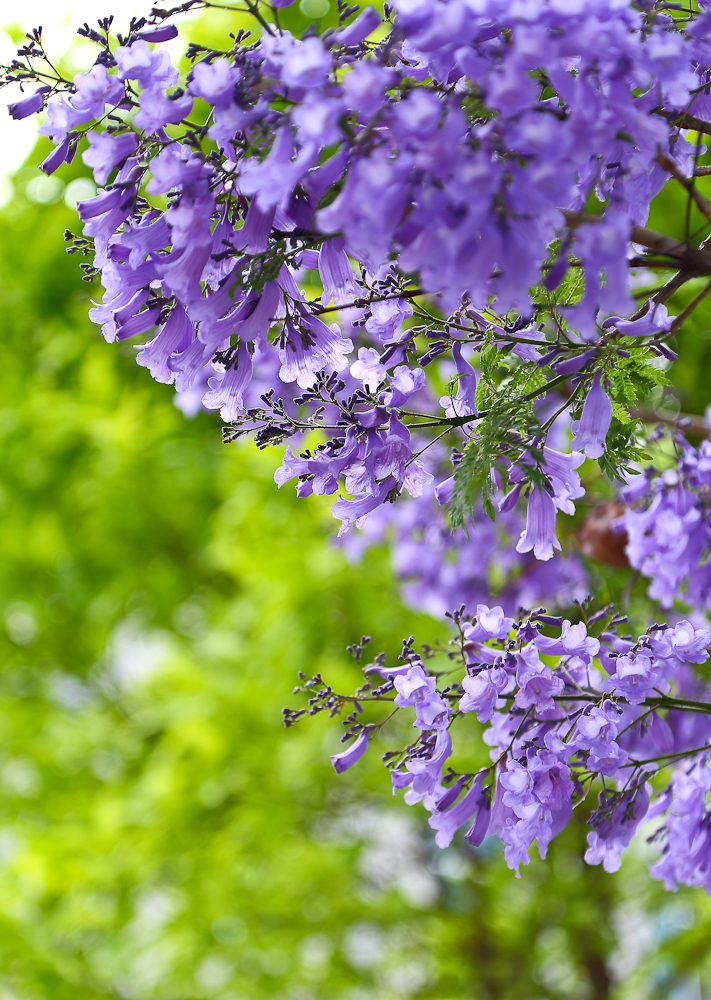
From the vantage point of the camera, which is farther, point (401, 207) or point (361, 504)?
point (361, 504)

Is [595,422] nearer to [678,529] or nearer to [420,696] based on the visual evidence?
[420,696]

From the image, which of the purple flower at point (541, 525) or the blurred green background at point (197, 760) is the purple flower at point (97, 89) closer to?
the purple flower at point (541, 525)

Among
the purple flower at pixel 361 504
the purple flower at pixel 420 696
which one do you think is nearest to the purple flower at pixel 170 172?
the purple flower at pixel 361 504

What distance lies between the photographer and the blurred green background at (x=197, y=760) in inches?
66.7

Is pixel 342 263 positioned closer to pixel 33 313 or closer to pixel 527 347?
pixel 527 347

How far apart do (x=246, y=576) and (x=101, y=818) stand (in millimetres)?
616

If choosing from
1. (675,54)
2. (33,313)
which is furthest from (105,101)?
(33,313)

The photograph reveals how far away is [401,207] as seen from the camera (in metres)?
0.36

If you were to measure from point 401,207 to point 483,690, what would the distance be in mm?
341

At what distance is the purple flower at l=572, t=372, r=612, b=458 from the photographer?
0.54 meters

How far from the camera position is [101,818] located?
5.92ft

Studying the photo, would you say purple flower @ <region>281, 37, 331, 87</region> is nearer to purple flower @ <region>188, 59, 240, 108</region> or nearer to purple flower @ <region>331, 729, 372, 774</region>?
purple flower @ <region>188, 59, 240, 108</region>

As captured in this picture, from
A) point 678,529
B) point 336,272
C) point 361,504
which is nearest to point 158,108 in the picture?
point 336,272

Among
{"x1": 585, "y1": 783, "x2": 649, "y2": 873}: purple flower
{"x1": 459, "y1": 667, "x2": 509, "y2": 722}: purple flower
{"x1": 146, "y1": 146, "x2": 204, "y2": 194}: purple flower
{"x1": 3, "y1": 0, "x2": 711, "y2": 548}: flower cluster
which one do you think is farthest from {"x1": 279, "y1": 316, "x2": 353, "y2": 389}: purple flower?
{"x1": 585, "y1": 783, "x2": 649, "y2": 873}: purple flower
